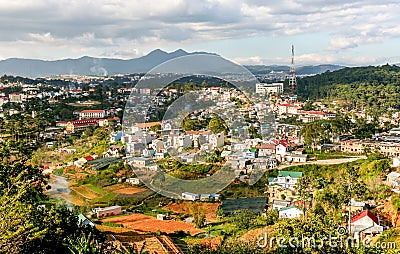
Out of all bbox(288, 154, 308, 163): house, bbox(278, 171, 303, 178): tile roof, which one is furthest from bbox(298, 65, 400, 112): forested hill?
bbox(278, 171, 303, 178): tile roof

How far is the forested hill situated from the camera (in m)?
22.2

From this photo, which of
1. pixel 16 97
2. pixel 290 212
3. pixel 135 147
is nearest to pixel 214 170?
pixel 290 212

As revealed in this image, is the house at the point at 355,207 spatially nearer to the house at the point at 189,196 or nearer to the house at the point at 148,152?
the house at the point at 189,196

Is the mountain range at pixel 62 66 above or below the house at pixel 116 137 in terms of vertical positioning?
above

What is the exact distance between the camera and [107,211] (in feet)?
28.1

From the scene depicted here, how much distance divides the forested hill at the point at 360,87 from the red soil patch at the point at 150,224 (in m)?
15.1

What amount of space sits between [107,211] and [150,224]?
109 cm

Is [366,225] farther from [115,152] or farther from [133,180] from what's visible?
[115,152]

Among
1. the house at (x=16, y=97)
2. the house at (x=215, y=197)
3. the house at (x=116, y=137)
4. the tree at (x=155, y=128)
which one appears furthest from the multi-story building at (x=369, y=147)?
the house at (x=16, y=97)

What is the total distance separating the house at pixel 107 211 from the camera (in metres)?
8.50

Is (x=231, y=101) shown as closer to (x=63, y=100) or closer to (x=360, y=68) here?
(x=63, y=100)

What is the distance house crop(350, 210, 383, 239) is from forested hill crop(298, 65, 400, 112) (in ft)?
50.0

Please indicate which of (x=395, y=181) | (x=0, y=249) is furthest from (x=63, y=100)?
(x=0, y=249)

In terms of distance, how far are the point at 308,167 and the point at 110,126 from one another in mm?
7986
